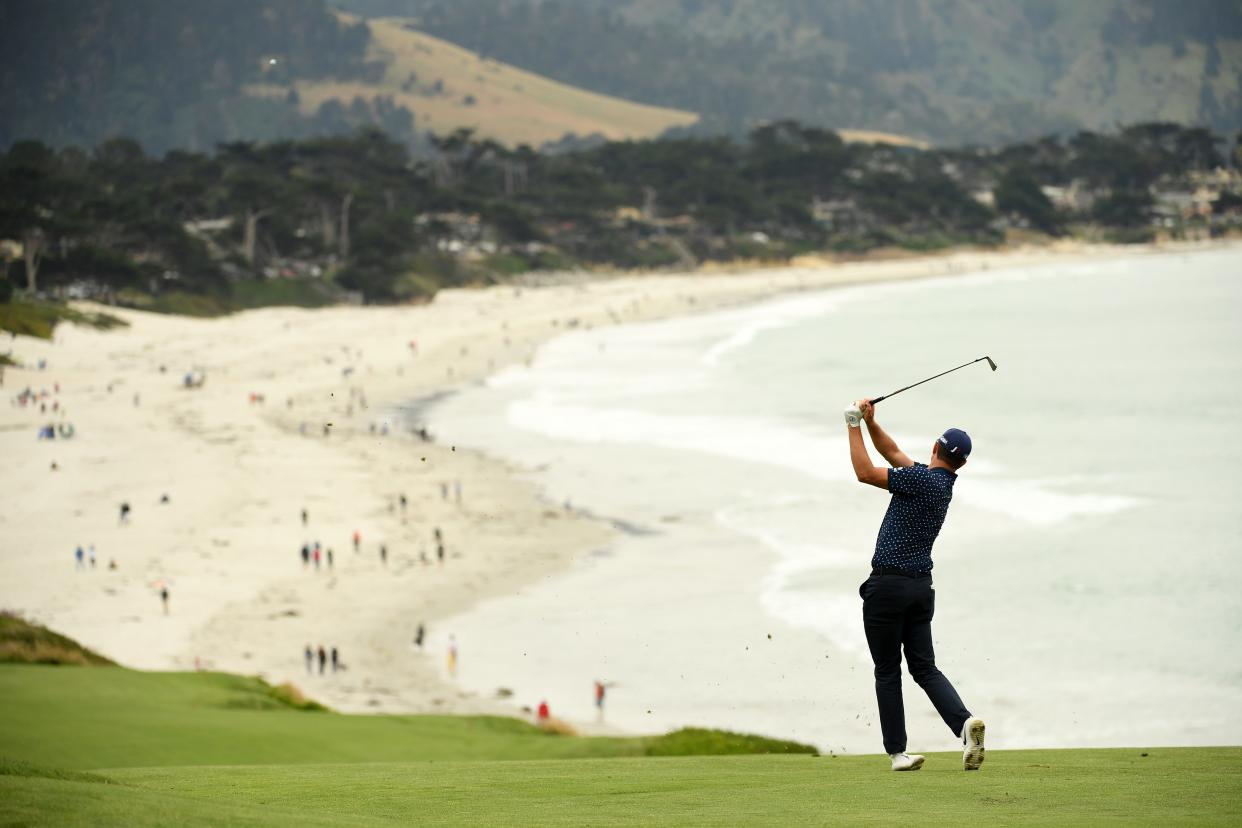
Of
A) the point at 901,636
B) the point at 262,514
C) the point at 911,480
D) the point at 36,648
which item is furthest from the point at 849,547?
the point at 911,480

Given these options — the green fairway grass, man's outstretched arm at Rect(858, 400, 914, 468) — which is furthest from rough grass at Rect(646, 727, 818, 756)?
man's outstretched arm at Rect(858, 400, 914, 468)

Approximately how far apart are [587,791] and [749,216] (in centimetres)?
14188

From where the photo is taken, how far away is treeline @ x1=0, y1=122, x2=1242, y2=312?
95.0 m

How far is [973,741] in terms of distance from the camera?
8.28 metres

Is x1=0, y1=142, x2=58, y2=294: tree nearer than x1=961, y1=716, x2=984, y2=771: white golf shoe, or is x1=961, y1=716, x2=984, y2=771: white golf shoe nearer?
x1=961, y1=716, x2=984, y2=771: white golf shoe

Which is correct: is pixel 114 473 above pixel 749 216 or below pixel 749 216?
below

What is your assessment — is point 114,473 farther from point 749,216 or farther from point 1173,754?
point 749,216

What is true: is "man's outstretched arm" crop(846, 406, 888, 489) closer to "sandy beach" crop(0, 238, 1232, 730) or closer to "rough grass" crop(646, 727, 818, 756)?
"rough grass" crop(646, 727, 818, 756)

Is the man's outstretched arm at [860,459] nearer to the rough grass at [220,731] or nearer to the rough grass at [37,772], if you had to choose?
the rough grass at [37,772]

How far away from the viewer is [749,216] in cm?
14875

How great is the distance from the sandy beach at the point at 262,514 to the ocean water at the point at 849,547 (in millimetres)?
1493

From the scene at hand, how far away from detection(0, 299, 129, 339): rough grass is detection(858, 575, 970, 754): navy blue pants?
226 feet

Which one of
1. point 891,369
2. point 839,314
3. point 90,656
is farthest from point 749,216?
point 90,656

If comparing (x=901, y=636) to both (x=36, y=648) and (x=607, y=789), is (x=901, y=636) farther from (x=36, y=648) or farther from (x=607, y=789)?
(x=36, y=648)
